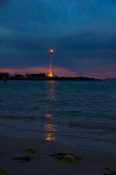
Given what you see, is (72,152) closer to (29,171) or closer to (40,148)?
(40,148)

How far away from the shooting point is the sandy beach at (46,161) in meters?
6.86

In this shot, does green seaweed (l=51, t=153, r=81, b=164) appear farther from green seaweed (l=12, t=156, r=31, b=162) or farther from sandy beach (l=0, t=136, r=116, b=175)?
green seaweed (l=12, t=156, r=31, b=162)

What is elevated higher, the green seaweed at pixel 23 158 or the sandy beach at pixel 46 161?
the green seaweed at pixel 23 158

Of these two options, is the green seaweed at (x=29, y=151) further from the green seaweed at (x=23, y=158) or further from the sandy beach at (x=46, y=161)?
the green seaweed at (x=23, y=158)

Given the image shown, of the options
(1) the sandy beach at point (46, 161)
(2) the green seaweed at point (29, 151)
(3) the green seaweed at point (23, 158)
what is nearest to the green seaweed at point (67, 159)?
(1) the sandy beach at point (46, 161)

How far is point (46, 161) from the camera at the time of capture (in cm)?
766

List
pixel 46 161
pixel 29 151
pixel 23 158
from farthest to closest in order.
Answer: pixel 29 151 < pixel 23 158 < pixel 46 161

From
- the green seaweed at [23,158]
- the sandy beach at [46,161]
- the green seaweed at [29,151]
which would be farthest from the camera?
the green seaweed at [29,151]

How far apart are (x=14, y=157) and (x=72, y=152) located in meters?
1.76

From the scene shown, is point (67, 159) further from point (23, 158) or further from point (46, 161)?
point (23, 158)

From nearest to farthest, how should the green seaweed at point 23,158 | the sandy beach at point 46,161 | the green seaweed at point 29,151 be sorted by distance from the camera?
the sandy beach at point 46,161
the green seaweed at point 23,158
the green seaweed at point 29,151

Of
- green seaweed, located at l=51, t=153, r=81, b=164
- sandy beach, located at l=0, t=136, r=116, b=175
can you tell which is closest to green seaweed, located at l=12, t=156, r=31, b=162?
sandy beach, located at l=0, t=136, r=116, b=175

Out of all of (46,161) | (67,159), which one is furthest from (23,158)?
(67,159)

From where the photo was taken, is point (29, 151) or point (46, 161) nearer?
point (46, 161)
